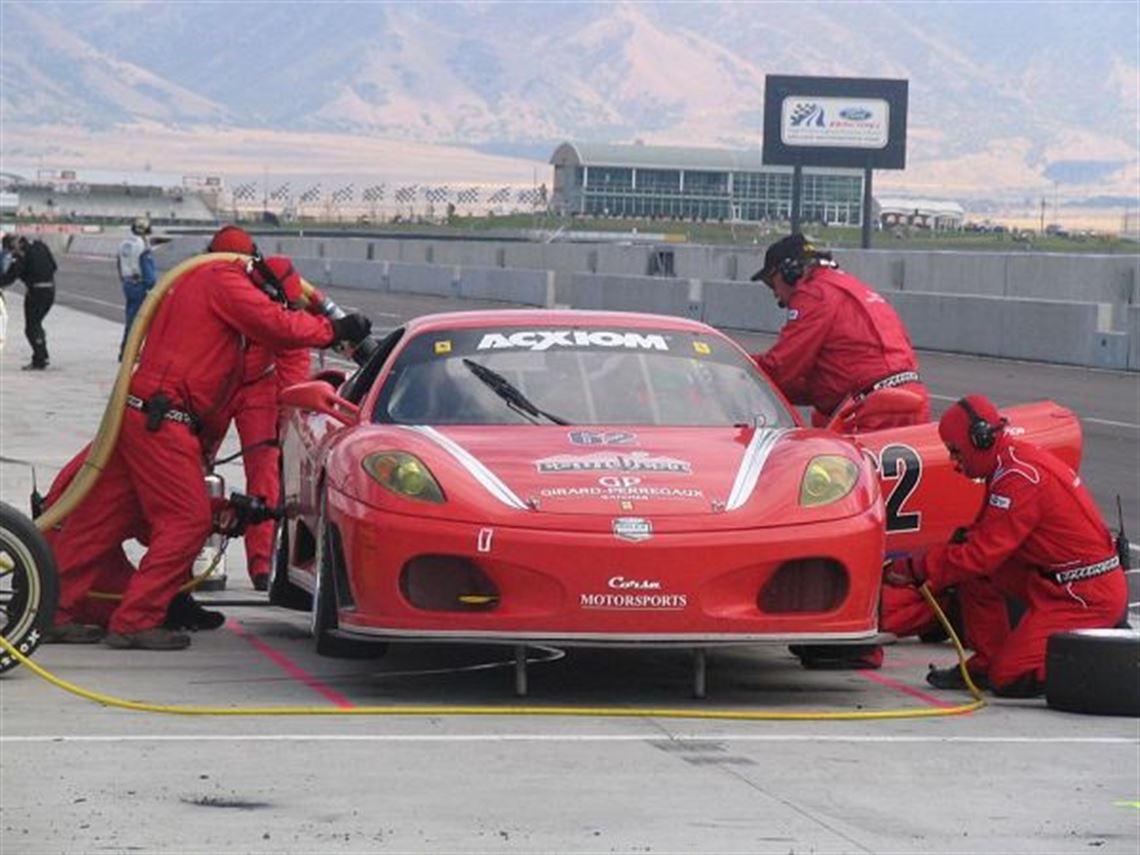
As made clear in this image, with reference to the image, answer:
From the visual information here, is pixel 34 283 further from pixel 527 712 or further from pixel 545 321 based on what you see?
pixel 527 712

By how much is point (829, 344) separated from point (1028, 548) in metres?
2.71

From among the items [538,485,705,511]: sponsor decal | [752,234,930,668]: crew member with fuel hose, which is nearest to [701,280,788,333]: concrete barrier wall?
[752,234,930,668]: crew member with fuel hose

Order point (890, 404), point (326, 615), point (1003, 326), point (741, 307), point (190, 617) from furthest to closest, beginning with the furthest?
point (741, 307) → point (1003, 326) → point (190, 617) → point (890, 404) → point (326, 615)

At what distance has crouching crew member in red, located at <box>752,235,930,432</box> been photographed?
11.8m

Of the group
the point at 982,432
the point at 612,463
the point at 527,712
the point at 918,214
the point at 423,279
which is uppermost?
the point at 982,432

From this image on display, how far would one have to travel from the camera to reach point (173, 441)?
10.0m

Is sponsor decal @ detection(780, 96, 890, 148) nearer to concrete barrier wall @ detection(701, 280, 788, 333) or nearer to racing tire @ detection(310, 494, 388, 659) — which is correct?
concrete barrier wall @ detection(701, 280, 788, 333)

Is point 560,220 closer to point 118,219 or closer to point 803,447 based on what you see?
point 118,219

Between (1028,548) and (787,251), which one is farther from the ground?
(787,251)

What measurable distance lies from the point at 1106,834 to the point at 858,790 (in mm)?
764

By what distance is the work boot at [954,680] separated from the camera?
31.1 ft

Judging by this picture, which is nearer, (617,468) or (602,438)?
(617,468)

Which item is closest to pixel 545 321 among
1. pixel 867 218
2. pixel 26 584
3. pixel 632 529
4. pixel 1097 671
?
pixel 632 529

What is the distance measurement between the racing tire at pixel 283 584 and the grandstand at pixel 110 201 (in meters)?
161
